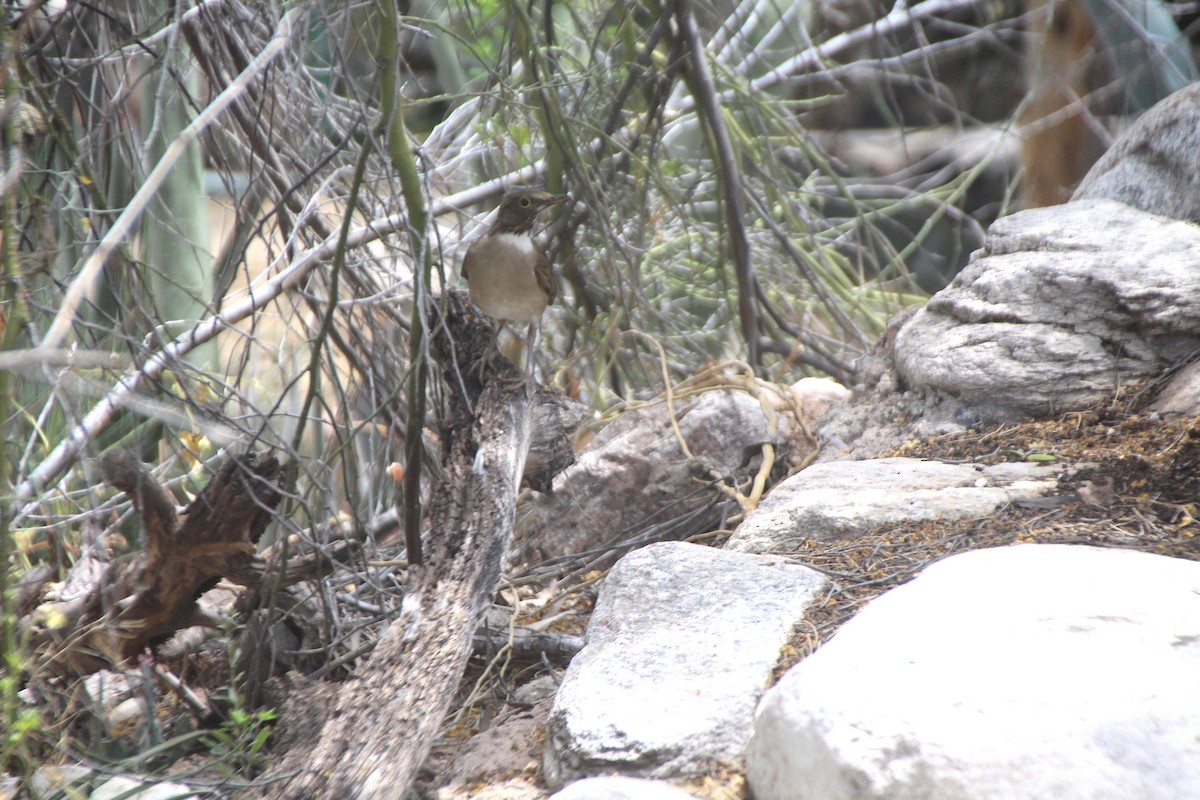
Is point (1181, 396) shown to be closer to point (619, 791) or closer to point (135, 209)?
point (619, 791)

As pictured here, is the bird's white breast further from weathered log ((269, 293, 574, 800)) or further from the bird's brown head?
weathered log ((269, 293, 574, 800))

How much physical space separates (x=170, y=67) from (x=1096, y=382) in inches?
135

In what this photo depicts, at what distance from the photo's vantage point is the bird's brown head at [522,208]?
15.6 ft

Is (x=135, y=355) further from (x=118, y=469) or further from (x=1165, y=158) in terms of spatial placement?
(x=1165, y=158)

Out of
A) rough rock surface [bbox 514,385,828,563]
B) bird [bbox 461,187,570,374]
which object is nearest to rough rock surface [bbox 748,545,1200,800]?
rough rock surface [bbox 514,385,828,563]

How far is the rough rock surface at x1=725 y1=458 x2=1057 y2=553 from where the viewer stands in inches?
132

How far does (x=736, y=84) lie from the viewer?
556 centimetres

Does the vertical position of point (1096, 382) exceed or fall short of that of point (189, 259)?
it falls short

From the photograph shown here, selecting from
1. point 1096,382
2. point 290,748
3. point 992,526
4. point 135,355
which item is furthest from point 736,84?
point 290,748

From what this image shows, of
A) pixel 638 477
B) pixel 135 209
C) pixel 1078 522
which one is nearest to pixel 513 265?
pixel 638 477

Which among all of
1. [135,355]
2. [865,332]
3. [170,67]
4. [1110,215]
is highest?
[170,67]

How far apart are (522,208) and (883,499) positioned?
2.23 meters

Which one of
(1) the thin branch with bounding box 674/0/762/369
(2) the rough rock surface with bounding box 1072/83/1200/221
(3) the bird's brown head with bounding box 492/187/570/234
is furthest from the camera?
(1) the thin branch with bounding box 674/0/762/369

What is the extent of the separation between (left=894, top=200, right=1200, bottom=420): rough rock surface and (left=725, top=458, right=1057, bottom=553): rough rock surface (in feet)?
1.66
